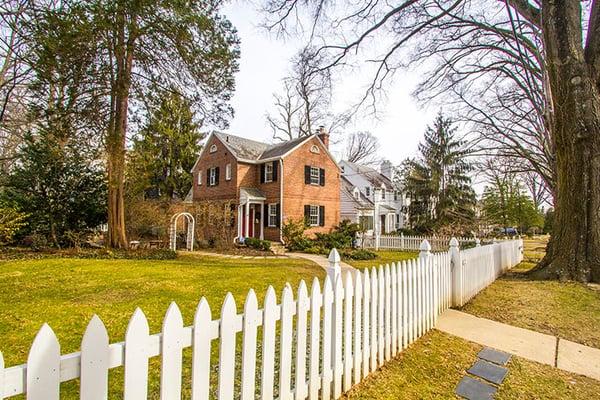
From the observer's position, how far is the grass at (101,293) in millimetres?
3807

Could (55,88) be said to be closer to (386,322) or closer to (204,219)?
(204,219)

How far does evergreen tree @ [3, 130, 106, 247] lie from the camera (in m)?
13.0

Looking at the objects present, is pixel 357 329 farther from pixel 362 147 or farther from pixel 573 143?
pixel 362 147

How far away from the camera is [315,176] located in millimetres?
21547

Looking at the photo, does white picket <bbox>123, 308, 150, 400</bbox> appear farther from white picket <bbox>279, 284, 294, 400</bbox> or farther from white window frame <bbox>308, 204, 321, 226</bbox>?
white window frame <bbox>308, 204, 321, 226</bbox>

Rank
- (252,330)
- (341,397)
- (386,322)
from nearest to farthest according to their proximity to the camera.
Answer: (252,330)
(341,397)
(386,322)

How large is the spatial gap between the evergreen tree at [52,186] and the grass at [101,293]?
5.59 m

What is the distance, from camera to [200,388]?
178 cm

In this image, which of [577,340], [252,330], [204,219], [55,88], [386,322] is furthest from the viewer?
[204,219]

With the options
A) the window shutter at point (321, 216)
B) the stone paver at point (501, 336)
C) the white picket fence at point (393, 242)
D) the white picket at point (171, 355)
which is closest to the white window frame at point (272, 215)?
the window shutter at point (321, 216)

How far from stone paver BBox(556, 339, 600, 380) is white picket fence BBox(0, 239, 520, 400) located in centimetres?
146

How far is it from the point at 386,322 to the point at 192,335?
2.39 meters

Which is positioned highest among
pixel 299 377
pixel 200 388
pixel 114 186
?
pixel 114 186

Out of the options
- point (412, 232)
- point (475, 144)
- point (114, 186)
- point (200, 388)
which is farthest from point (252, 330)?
point (412, 232)
